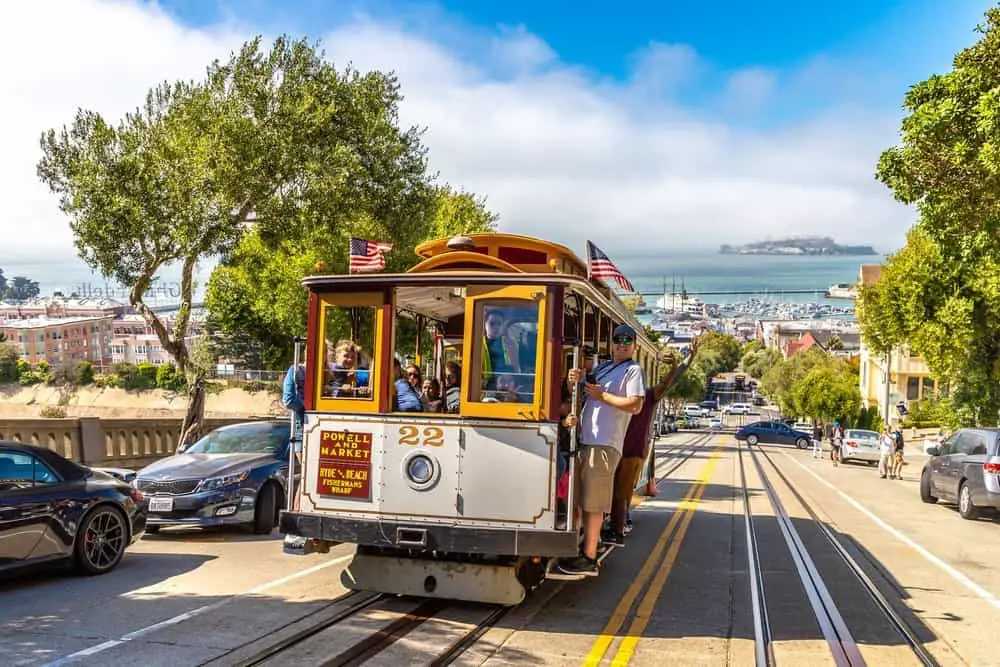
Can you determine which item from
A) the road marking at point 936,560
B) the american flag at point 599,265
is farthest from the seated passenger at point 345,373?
the road marking at point 936,560

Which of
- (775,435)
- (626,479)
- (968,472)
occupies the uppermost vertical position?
(626,479)

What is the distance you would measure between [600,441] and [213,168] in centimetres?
1300

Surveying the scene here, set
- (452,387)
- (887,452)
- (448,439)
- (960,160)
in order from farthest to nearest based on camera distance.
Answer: (887,452) < (960,160) < (452,387) < (448,439)

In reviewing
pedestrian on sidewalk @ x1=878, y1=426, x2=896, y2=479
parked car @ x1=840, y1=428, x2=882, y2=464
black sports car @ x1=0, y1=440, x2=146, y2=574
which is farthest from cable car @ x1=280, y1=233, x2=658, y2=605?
parked car @ x1=840, y1=428, x2=882, y2=464

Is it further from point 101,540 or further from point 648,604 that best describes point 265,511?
point 648,604

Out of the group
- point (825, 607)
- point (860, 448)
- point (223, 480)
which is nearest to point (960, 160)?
point (825, 607)

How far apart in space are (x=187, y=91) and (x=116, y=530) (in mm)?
12210

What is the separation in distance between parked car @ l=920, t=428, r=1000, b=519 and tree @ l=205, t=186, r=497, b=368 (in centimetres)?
1201

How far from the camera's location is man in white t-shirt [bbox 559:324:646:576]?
7.49 m

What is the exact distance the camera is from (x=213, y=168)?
18.0 meters

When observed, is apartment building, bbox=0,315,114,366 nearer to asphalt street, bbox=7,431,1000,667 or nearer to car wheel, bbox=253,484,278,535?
car wheel, bbox=253,484,278,535

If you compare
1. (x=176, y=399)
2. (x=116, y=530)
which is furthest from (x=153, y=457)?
(x=176, y=399)

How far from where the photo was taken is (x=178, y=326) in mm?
19062

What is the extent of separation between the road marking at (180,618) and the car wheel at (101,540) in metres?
1.81
